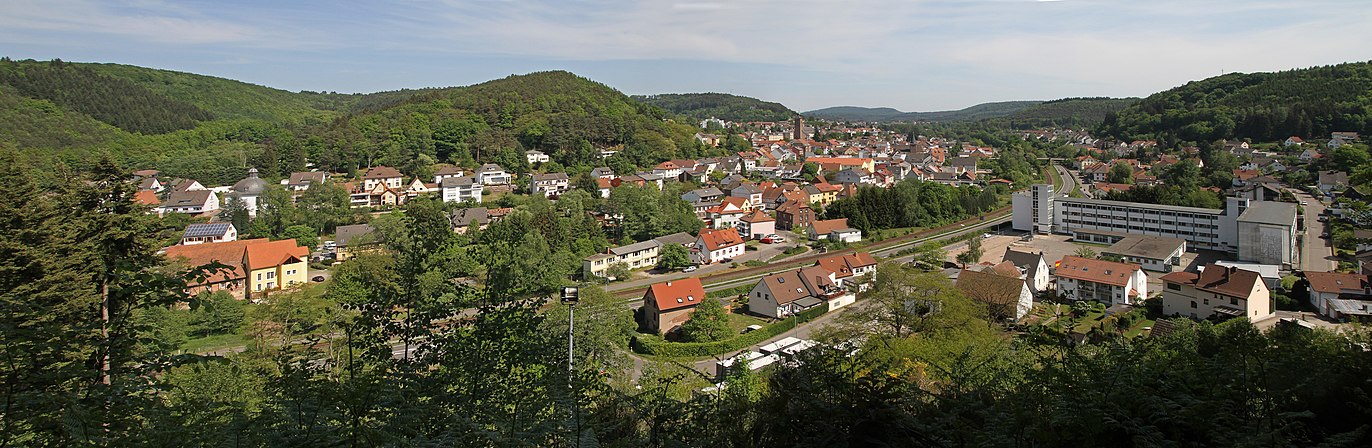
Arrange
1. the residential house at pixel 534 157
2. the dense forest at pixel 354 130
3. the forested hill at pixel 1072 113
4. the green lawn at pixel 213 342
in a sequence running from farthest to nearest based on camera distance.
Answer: the forested hill at pixel 1072 113 → the residential house at pixel 534 157 → the dense forest at pixel 354 130 → the green lawn at pixel 213 342

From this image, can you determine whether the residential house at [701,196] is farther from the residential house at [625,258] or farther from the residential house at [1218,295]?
the residential house at [1218,295]

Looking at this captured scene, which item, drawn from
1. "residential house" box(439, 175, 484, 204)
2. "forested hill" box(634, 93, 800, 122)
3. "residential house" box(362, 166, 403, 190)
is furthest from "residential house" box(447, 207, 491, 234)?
"forested hill" box(634, 93, 800, 122)

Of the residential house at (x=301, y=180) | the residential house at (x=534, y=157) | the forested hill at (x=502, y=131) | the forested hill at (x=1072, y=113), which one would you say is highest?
the forested hill at (x=1072, y=113)

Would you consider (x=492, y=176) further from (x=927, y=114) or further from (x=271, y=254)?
(x=927, y=114)

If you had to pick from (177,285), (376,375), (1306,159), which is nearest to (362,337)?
(376,375)

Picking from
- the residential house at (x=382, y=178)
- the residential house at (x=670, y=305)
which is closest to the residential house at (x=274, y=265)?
the residential house at (x=670, y=305)

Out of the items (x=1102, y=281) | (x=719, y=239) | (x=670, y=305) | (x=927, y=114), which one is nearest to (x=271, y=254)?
(x=670, y=305)

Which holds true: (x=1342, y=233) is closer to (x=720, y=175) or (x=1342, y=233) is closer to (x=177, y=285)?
(x=177, y=285)
